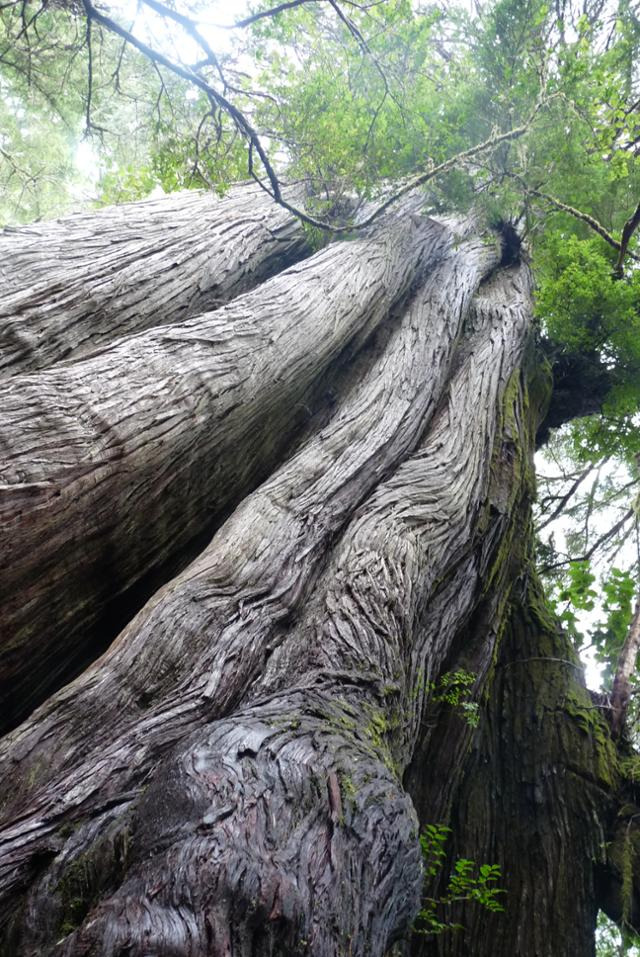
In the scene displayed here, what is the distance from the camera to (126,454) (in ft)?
9.11

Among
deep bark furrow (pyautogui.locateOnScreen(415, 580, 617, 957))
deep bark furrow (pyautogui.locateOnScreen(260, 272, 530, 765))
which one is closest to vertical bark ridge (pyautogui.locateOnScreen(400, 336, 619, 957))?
deep bark furrow (pyautogui.locateOnScreen(415, 580, 617, 957))

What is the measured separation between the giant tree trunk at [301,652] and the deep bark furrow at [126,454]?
2 centimetres

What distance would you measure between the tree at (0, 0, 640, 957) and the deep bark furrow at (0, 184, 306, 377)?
5 cm

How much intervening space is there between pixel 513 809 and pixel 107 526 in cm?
314

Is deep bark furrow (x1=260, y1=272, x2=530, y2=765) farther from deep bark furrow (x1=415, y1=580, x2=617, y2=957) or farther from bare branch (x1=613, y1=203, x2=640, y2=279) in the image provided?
bare branch (x1=613, y1=203, x2=640, y2=279)

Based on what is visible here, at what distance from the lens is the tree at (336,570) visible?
173 centimetres

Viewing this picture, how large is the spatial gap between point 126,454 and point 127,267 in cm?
178

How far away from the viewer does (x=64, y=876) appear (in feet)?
5.44

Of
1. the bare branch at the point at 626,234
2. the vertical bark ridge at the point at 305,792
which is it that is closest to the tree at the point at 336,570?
the vertical bark ridge at the point at 305,792

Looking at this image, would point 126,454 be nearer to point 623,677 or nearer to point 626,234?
point 623,677

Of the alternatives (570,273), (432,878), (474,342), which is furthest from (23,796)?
(570,273)

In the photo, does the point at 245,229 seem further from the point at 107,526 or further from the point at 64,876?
the point at 64,876

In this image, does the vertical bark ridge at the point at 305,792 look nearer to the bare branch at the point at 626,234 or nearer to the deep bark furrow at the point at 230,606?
the deep bark furrow at the point at 230,606

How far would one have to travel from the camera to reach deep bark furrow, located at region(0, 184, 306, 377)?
337cm
